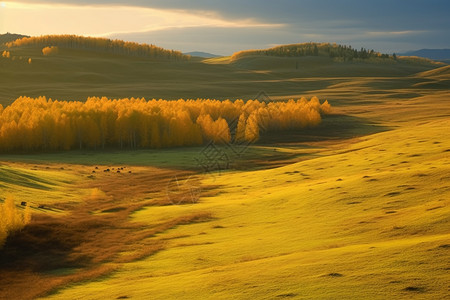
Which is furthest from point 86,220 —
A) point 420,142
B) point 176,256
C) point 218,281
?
point 420,142

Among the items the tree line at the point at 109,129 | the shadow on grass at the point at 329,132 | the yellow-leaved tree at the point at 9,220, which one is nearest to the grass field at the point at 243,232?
the yellow-leaved tree at the point at 9,220

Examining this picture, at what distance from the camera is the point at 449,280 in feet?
76.9

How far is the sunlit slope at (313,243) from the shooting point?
985 inches

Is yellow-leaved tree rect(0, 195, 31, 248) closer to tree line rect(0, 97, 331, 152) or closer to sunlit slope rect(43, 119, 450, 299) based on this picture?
sunlit slope rect(43, 119, 450, 299)

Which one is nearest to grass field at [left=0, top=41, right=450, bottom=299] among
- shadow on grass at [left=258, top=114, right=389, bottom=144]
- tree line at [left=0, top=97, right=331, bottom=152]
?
tree line at [left=0, top=97, right=331, bottom=152]

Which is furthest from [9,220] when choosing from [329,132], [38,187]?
[329,132]

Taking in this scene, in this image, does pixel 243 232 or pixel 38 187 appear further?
pixel 38 187

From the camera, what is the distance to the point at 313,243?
1405 inches

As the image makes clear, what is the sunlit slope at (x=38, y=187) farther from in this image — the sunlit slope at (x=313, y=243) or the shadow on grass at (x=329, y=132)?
the shadow on grass at (x=329, y=132)

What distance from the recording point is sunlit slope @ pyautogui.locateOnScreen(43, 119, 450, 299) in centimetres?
2501

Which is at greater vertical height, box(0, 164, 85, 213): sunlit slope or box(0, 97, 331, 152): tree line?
box(0, 97, 331, 152): tree line

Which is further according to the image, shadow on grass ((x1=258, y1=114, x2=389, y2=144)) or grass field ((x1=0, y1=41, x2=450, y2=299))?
shadow on grass ((x1=258, y1=114, x2=389, y2=144))

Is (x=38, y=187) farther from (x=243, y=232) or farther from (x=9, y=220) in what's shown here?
(x=243, y=232)

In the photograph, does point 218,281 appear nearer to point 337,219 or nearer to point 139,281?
point 139,281
